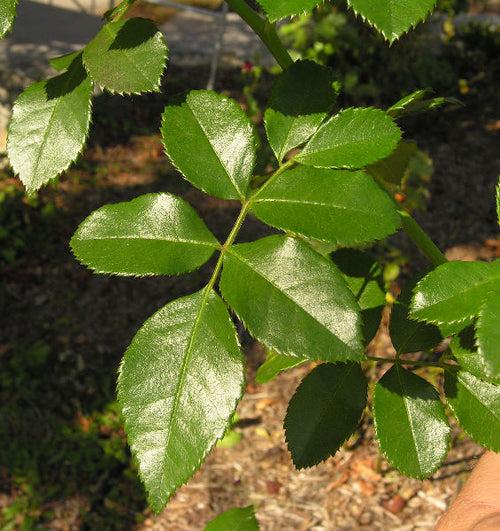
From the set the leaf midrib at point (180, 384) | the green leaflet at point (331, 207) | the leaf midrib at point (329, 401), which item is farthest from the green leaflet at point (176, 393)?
the leaf midrib at point (329, 401)

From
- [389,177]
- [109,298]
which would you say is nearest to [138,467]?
[389,177]

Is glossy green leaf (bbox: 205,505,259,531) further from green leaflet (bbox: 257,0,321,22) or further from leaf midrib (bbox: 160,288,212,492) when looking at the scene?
green leaflet (bbox: 257,0,321,22)

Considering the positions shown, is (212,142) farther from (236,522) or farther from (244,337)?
(244,337)

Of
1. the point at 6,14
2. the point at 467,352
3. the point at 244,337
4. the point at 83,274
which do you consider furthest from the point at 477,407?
the point at 83,274

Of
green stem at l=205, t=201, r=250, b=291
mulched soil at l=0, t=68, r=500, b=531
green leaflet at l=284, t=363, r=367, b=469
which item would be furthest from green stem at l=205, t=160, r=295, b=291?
mulched soil at l=0, t=68, r=500, b=531

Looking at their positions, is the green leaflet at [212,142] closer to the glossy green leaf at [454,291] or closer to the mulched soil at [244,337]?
the glossy green leaf at [454,291]

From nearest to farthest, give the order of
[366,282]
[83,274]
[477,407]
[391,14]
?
[391,14], [477,407], [366,282], [83,274]

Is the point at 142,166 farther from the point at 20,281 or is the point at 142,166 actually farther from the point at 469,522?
the point at 469,522
